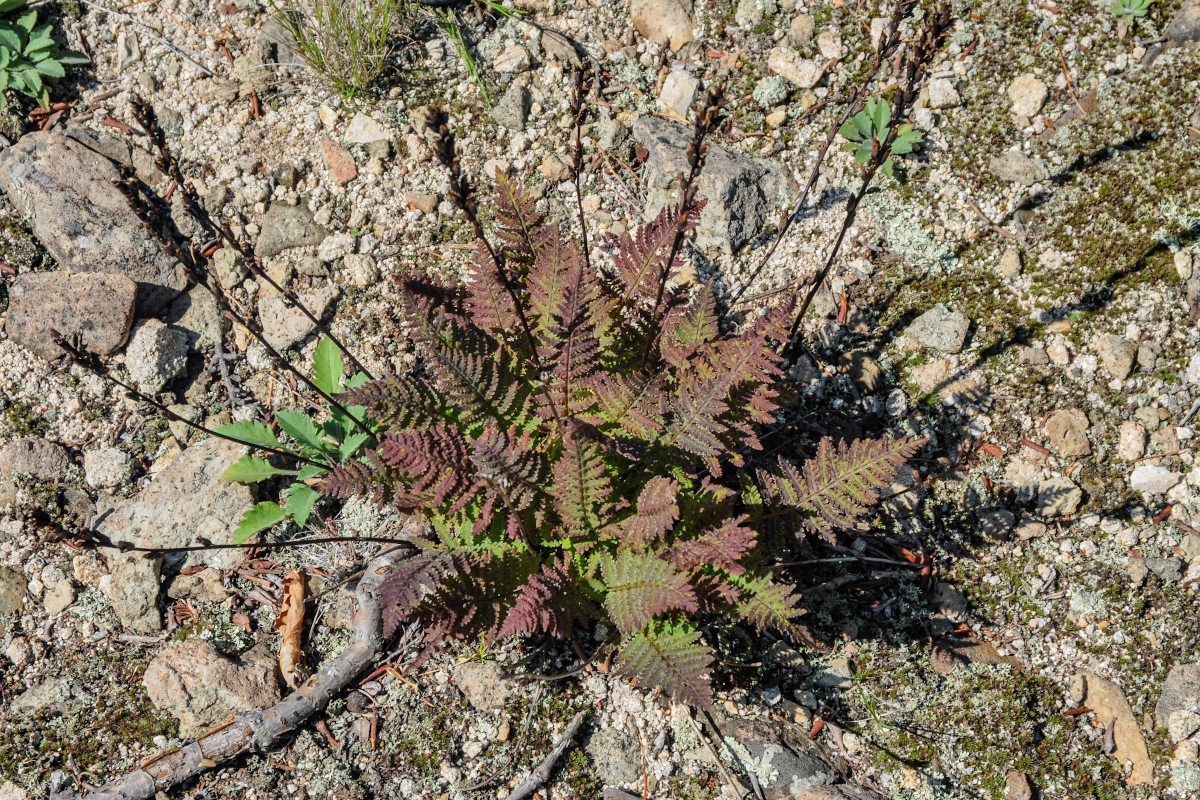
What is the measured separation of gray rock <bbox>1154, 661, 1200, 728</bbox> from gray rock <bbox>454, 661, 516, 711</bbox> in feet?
8.93

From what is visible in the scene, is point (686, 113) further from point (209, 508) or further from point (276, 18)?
point (209, 508)

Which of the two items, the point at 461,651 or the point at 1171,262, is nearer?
the point at 461,651

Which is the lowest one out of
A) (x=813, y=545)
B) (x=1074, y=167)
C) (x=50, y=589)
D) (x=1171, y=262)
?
(x=50, y=589)

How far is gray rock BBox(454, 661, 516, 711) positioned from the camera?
347cm

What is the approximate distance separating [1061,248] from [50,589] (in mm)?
5092

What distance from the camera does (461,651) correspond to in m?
3.56

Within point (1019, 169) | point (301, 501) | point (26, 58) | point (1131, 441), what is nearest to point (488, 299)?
point (301, 501)

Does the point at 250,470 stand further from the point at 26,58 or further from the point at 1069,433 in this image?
Result: the point at 1069,433

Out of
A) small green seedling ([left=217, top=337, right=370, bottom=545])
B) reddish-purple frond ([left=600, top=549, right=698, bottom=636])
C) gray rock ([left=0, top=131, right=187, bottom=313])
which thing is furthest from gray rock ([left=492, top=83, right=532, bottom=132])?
reddish-purple frond ([left=600, top=549, right=698, bottom=636])

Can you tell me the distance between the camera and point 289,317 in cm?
421

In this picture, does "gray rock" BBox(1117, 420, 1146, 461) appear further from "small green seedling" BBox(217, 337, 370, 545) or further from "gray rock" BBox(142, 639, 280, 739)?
"gray rock" BBox(142, 639, 280, 739)

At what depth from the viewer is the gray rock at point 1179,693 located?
3.34 m

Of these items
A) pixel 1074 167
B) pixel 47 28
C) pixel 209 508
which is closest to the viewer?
pixel 209 508

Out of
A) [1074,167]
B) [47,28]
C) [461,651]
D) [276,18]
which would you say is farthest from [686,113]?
[47,28]
